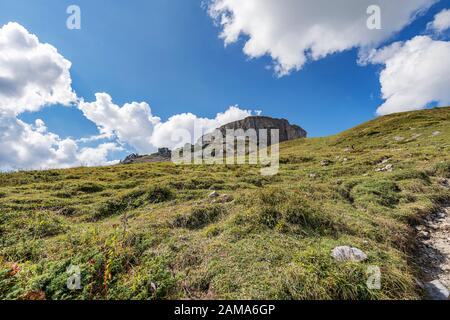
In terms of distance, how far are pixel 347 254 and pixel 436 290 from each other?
5.43 ft

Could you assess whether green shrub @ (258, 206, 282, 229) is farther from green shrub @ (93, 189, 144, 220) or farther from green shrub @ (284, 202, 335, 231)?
green shrub @ (93, 189, 144, 220)

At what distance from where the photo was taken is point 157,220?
8.00 meters

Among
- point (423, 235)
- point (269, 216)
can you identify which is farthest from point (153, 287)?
point (423, 235)

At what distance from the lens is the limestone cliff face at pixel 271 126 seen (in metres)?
141

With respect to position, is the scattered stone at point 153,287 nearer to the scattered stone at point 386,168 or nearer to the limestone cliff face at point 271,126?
the scattered stone at point 386,168

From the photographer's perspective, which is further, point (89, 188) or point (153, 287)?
point (89, 188)

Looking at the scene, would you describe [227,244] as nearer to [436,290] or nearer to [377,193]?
[436,290]

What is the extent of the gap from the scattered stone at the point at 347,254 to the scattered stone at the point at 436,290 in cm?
120

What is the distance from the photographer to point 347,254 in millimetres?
4871

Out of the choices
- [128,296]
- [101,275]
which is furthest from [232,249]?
[101,275]

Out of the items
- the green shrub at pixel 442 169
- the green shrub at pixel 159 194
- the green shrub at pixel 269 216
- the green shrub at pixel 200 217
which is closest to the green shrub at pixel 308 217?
the green shrub at pixel 269 216

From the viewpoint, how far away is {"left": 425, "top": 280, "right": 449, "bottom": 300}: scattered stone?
411 cm
